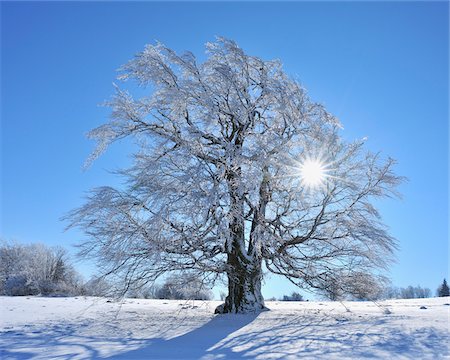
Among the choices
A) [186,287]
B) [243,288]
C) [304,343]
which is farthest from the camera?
[243,288]

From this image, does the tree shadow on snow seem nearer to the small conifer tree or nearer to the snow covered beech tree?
the snow covered beech tree

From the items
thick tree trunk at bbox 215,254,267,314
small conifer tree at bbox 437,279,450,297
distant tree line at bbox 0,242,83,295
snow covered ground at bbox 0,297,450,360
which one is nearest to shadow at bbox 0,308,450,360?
snow covered ground at bbox 0,297,450,360

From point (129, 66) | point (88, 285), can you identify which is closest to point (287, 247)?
point (88, 285)

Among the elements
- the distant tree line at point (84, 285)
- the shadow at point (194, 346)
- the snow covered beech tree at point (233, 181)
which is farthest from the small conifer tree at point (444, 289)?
the shadow at point (194, 346)

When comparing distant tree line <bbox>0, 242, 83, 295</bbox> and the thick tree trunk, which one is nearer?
the thick tree trunk

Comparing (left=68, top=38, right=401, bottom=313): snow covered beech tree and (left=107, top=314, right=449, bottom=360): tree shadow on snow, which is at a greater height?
(left=68, top=38, right=401, bottom=313): snow covered beech tree

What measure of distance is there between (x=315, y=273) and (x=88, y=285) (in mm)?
6896

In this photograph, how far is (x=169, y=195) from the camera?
9641mm

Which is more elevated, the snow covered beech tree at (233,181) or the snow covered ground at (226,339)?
the snow covered beech tree at (233,181)

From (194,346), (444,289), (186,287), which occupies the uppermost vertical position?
(444,289)

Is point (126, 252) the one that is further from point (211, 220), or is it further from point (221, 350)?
point (221, 350)

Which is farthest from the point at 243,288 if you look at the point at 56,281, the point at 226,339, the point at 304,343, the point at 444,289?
the point at 56,281

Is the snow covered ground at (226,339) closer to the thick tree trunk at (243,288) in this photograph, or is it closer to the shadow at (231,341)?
the shadow at (231,341)

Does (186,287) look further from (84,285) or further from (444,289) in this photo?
(444,289)
